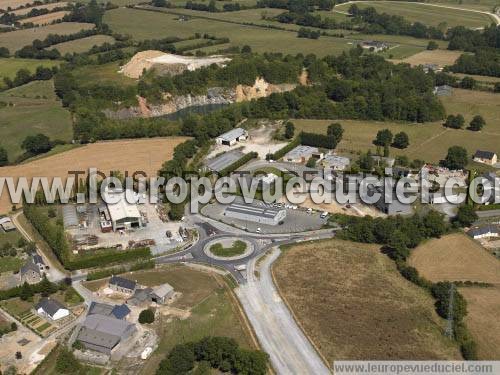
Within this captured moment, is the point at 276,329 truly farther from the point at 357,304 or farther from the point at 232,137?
the point at 232,137

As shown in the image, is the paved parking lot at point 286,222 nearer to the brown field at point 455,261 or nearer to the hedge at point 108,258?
the hedge at point 108,258

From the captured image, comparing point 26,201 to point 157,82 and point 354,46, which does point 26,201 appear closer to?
point 157,82

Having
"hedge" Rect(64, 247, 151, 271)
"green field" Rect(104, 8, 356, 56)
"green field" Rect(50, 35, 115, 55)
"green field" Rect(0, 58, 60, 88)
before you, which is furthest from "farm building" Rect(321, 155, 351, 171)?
"green field" Rect(50, 35, 115, 55)

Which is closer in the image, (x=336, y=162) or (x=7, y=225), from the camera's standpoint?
(x=7, y=225)

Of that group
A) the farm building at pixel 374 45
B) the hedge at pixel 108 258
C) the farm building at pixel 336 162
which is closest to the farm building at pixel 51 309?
the hedge at pixel 108 258

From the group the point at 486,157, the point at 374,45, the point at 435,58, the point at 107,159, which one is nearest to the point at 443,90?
the point at 435,58
